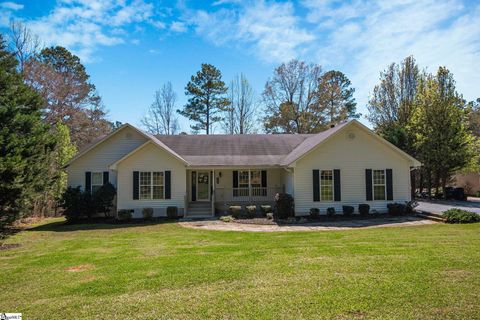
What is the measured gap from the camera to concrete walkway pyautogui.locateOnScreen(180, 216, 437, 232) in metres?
13.1

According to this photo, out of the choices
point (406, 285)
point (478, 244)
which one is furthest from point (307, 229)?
point (406, 285)

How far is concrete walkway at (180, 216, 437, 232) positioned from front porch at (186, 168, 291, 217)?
11.1ft

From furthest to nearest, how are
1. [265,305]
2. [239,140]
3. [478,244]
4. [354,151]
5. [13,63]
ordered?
1. [239,140]
2. [354,151]
3. [13,63]
4. [478,244]
5. [265,305]

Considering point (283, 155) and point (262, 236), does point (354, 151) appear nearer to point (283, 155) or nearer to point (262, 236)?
point (283, 155)

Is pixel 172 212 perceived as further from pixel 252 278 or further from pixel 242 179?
pixel 252 278

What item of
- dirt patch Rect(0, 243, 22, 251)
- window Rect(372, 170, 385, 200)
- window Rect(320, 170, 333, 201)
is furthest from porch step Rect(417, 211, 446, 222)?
dirt patch Rect(0, 243, 22, 251)

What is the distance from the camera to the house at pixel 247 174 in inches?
645

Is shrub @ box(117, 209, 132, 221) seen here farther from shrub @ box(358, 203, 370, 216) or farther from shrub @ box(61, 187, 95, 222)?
shrub @ box(358, 203, 370, 216)

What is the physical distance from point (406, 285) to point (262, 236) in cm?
627

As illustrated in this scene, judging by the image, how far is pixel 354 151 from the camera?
54.1 feet

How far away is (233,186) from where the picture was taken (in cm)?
1931

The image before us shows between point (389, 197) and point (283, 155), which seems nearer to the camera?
point (389, 197)

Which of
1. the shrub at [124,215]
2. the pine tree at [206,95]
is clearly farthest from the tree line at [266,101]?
the shrub at [124,215]

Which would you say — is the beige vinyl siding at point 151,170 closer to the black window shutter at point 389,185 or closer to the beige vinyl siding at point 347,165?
the beige vinyl siding at point 347,165
